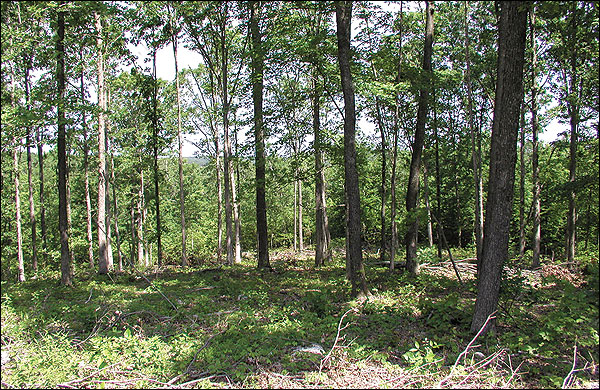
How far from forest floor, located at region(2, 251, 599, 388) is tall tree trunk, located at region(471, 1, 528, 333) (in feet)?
2.12

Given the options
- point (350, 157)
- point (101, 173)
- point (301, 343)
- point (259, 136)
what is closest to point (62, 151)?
point (101, 173)

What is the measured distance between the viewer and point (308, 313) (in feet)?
22.8

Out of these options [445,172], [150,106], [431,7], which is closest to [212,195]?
[150,106]

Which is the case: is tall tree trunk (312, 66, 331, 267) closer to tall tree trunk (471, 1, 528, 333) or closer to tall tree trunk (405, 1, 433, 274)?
tall tree trunk (405, 1, 433, 274)

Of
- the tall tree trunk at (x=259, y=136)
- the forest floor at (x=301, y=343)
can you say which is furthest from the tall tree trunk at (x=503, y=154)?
the tall tree trunk at (x=259, y=136)

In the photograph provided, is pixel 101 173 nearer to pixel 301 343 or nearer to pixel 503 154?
pixel 301 343

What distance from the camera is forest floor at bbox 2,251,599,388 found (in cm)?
433

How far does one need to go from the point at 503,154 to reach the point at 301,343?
4259 millimetres

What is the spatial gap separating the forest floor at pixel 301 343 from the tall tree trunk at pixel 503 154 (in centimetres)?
65

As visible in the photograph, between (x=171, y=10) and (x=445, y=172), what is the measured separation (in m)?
17.8

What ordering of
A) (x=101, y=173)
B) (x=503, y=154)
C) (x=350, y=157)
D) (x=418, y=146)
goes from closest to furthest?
(x=503, y=154), (x=350, y=157), (x=418, y=146), (x=101, y=173)

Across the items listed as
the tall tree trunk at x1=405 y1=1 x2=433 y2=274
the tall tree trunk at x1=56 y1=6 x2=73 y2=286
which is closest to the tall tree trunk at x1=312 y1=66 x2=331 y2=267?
the tall tree trunk at x1=405 y1=1 x2=433 y2=274

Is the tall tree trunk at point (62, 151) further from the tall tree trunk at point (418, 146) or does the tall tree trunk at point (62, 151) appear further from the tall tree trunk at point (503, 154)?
the tall tree trunk at point (503, 154)

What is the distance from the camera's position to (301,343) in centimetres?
546
